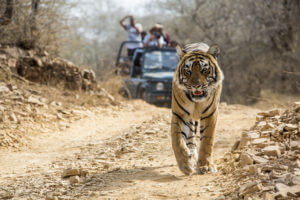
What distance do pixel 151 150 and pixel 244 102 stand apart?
10.2 meters

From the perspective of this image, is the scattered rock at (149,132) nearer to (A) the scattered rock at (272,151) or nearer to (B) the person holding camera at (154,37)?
(A) the scattered rock at (272,151)

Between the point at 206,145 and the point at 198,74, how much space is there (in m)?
0.85

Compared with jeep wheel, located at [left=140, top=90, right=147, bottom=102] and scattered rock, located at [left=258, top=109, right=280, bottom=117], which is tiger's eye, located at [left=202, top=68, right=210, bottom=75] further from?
jeep wheel, located at [left=140, top=90, right=147, bottom=102]

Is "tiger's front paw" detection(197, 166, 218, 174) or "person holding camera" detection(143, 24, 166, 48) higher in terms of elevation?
"person holding camera" detection(143, 24, 166, 48)

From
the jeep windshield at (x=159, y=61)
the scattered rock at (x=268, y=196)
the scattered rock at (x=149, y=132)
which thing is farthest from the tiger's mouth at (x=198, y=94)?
the jeep windshield at (x=159, y=61)

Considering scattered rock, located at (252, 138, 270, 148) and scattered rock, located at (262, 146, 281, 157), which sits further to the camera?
scattered rock, located at (252, 138, 270, 148)

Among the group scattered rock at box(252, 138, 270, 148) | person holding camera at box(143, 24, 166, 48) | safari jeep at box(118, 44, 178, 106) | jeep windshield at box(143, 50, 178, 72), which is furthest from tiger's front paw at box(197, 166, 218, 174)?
person holding camera at box(143, 24, 166, 48)

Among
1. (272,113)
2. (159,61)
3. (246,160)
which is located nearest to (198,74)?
(246,160)

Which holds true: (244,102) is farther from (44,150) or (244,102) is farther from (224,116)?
(44,150)

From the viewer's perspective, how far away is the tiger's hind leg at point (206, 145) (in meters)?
4.33

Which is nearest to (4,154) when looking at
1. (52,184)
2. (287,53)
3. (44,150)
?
(44,150)

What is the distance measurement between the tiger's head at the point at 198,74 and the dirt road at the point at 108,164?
0.95 meters

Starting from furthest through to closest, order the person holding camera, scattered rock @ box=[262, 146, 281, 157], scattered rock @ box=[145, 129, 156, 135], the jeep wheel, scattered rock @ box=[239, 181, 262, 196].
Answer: the person holding camera < the jeep wheel < scattered rock @ box=[145, 129, 156, 135] < scattered rock @ box=[262, 146, 281, 157] < scattered rock @ box=[239, 181, 262, 196]

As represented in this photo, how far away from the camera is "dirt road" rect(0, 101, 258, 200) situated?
3785mm
